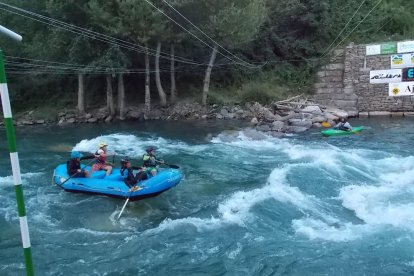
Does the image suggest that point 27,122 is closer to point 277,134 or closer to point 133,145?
point 133,145

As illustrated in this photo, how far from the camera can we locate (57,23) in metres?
21.0

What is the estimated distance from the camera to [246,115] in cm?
2123

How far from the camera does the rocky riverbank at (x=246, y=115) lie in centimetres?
1884

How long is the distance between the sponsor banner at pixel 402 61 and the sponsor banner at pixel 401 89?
2.79 feet

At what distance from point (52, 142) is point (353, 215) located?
1309cm

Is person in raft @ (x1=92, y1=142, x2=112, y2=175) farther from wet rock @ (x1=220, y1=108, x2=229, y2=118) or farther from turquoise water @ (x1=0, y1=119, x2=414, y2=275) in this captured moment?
wet rock @ (x1=220, y1=108, x2=229, y2=118)

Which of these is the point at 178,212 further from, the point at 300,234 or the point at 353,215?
the point at 353,215

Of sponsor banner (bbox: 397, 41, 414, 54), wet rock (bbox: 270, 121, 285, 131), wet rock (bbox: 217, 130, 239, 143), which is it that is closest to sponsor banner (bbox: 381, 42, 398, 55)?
sponsor banner (bbox: 397, 41, 414, 54)

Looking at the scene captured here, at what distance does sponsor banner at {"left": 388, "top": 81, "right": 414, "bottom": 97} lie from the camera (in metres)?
20.4

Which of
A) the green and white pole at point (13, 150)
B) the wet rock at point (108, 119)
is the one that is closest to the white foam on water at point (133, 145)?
the wet rock at point (108, 119)

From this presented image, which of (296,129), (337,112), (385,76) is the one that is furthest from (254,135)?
(385,76)

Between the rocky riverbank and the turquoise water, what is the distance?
3720 mm

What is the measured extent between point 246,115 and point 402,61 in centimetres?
783

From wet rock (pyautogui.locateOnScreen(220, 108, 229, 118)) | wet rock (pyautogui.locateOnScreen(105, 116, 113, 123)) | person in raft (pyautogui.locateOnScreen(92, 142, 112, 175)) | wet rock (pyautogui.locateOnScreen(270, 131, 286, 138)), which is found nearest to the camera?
person in raft (pyautogui.locateOnScreen(92, 142, 112, 175))
